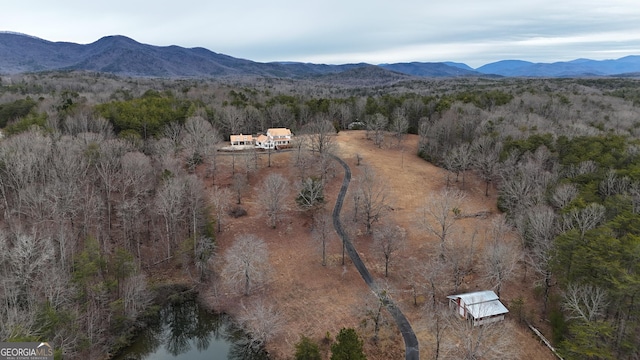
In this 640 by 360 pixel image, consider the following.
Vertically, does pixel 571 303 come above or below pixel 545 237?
below

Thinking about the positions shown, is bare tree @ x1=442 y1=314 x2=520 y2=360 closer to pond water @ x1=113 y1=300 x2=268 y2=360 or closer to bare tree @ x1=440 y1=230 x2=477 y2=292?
bare tree @ x1=440 y1=230 x2=477 y2=292

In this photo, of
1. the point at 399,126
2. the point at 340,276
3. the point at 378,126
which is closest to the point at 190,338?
the point at 340,276

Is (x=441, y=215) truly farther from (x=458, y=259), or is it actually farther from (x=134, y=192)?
(x=134, y=192)

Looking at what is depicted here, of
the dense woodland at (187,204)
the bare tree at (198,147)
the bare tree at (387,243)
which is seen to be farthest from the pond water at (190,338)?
the bare tree at (198,147)

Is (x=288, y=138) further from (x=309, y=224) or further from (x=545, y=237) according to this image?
(x=545, y=237)

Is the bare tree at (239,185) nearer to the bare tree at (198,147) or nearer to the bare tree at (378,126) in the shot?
the bare tree at (198,147)

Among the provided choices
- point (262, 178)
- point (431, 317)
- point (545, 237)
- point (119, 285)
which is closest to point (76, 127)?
point (262, 178)
